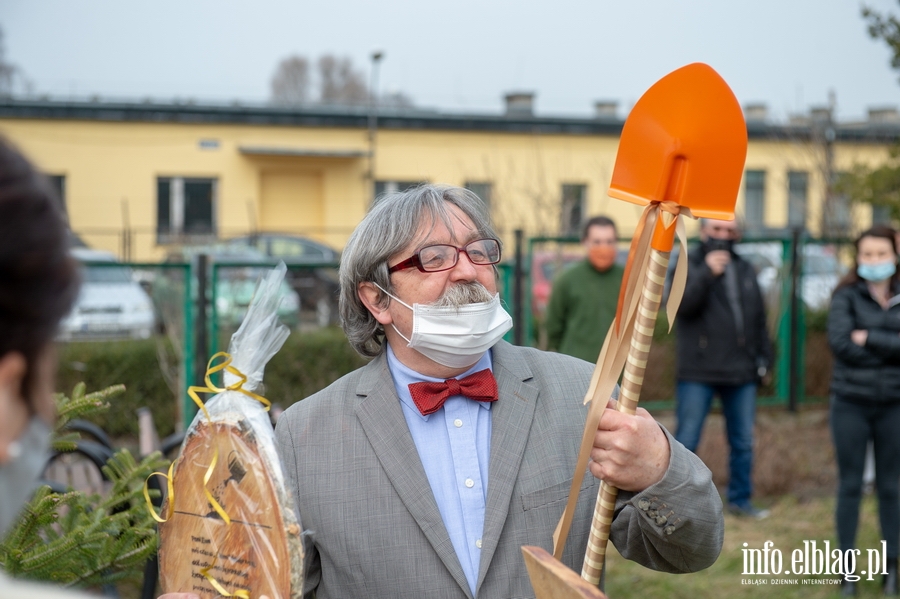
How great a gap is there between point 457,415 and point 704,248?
4402 mm

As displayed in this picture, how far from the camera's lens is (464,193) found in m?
2.58

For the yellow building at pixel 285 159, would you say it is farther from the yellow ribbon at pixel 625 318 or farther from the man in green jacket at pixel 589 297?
the yellow ribbon at pixel 625 318

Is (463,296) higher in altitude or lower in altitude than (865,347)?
higher

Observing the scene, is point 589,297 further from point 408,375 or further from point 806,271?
point 806,271

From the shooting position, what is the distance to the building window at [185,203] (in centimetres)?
2520

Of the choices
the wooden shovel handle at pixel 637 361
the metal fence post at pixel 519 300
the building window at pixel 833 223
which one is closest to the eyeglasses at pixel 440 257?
the wooden shovel handle at pixel 637 361

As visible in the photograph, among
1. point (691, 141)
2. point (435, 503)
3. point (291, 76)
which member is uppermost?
point (291, 76)

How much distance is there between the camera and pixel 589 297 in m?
6.31

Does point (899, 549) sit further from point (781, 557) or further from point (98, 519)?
point (98, 519)

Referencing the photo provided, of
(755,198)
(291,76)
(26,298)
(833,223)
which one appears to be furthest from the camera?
(291,76)

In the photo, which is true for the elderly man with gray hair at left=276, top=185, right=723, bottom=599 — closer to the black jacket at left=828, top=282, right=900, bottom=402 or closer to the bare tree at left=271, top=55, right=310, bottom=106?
the black jacket at left=828, top=282, right=900, bottom=402

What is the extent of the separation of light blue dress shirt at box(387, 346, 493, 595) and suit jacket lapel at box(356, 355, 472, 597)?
37mm

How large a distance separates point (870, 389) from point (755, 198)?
973 inches

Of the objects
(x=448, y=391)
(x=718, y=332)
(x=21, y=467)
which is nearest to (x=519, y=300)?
(x=718, y=332)
